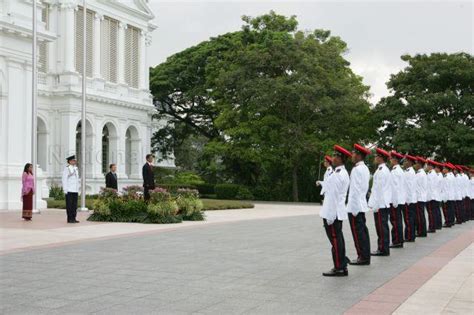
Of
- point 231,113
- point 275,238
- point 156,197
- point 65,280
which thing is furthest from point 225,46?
point 65,280

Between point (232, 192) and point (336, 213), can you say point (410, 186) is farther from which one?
point (232, 192)

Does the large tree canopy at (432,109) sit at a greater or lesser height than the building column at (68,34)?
lesser

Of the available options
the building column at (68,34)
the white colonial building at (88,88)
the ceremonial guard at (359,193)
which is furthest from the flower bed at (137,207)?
the building column at (68,34)

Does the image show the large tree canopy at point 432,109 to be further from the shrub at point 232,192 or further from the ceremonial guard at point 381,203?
the ceremonial guard at point 381,203

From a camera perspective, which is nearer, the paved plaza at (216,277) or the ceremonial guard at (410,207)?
the paved plaza at (216,277)

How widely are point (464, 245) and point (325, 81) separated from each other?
78.4 ft

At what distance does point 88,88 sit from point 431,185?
2793cm

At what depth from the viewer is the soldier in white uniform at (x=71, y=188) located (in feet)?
59.7

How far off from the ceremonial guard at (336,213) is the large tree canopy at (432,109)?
88.5 feet

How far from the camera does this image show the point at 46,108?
38.4 meters

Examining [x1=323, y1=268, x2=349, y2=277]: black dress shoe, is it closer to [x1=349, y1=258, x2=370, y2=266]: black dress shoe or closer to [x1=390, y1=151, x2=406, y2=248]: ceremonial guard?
[x1=349, y1=258, x2=370, y2=266]: black dress shoe

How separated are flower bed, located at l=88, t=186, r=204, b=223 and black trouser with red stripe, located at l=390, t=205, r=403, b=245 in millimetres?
7768

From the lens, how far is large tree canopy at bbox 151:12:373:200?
119 feet

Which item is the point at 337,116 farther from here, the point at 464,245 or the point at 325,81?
the point at 464,245
